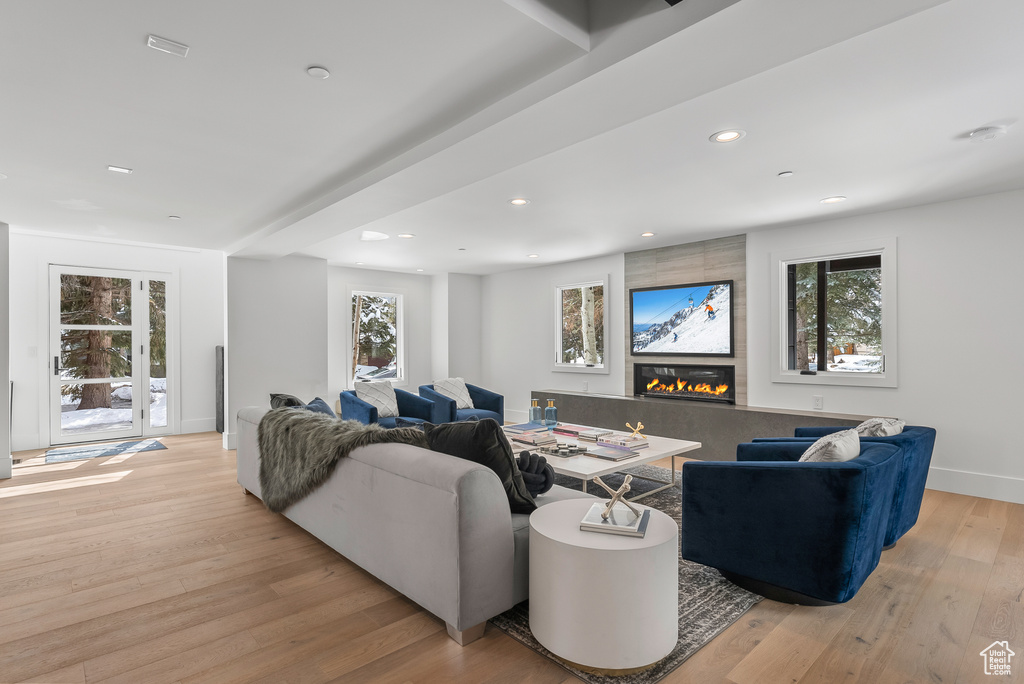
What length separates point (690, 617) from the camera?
7.44ft

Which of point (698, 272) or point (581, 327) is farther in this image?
point (581, 327)

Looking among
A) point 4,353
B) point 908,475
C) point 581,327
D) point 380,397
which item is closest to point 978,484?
point 908,475

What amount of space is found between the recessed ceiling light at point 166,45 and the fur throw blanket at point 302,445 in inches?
72.3

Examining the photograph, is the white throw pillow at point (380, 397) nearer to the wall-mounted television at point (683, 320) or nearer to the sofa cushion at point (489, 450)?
the wall-mounted television at point (683, 320)

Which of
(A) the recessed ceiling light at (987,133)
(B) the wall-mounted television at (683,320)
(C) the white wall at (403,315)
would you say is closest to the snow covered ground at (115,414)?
(C) the white wall at (403,315)

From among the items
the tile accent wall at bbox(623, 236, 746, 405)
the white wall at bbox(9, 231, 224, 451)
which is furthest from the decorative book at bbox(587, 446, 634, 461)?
the white wall at bbox(9, 231, 224, 451)

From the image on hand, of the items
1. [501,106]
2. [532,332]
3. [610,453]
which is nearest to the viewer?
[501,106]

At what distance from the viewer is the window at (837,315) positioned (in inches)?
181

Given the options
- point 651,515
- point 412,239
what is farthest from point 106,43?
point 412,239

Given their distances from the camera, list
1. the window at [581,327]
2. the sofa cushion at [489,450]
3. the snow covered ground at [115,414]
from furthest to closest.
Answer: the window at [581,327], the snow covered ground at [115,414], the sofa cushion at [489,450]

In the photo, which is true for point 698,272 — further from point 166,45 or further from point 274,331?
point 166,45

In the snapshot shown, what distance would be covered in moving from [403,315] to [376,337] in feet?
1.84

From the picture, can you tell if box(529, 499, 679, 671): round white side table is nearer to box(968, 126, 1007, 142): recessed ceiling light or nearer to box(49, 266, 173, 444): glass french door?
box(968, 126, 1007, 142): recessed ceiling light

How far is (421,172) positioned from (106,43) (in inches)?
59.2
